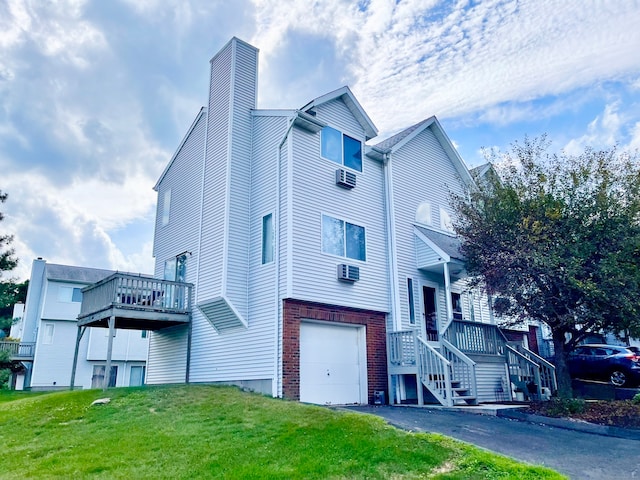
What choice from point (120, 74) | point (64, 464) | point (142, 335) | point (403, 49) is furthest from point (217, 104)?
point (142, 335)

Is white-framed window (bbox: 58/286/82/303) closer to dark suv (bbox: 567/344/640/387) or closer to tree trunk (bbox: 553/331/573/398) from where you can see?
dark suv (bbox: 567/344/640/387)

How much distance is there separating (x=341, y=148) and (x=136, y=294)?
25.1 feet

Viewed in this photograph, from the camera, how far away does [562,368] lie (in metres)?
12.7

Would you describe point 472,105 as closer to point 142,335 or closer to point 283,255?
point 283,255

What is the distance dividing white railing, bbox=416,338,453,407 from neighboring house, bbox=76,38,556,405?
0.03 meters

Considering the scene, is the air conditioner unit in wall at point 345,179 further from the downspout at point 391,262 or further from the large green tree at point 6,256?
the large green tree at point 6,256

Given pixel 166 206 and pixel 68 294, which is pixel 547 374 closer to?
pixel 166 206

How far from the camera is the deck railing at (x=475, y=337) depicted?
14609mm

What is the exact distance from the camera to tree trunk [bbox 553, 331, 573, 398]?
40.9 feet

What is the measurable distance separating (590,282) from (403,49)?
25.8 feet

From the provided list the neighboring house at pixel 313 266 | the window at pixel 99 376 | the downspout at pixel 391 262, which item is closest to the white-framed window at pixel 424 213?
the neighboring house at pixel 313 266

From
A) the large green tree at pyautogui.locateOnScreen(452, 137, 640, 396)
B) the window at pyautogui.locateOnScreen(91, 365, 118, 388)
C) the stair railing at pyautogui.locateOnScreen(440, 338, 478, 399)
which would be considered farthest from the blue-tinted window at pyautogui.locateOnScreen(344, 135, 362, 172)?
the window at pyautogui.locateOnScreen(91, 365, 118, 388)

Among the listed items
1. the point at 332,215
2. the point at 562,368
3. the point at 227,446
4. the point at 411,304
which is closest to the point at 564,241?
the point at 562,368

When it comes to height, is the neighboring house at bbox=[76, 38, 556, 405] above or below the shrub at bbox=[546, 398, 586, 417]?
above
